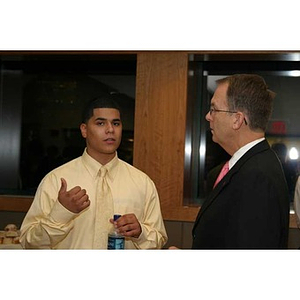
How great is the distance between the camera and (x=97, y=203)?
195 cm

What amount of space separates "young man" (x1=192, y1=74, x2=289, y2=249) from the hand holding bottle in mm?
454

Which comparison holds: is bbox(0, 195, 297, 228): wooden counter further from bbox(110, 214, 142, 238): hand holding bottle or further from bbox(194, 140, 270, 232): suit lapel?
bbox(194, 140, 270, 232): suit lapel

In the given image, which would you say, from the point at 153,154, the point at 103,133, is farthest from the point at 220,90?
the point at 153,154

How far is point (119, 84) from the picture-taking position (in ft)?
14.1

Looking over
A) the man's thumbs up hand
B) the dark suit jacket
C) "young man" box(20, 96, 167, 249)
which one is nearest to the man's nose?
"young man" box(20, 96, 167, 249)

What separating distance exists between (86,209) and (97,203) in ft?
0.16

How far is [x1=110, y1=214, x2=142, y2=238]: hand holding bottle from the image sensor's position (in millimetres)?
1688

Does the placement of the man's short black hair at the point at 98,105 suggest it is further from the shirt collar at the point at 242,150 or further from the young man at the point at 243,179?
the shirt collar at the point at 242,150

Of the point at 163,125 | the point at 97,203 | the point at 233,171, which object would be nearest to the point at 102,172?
the point at 97,203

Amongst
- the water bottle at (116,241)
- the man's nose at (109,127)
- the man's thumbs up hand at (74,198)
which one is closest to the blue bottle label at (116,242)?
the water bottle at (116,241)

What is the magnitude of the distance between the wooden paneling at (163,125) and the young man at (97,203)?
1575 mm
